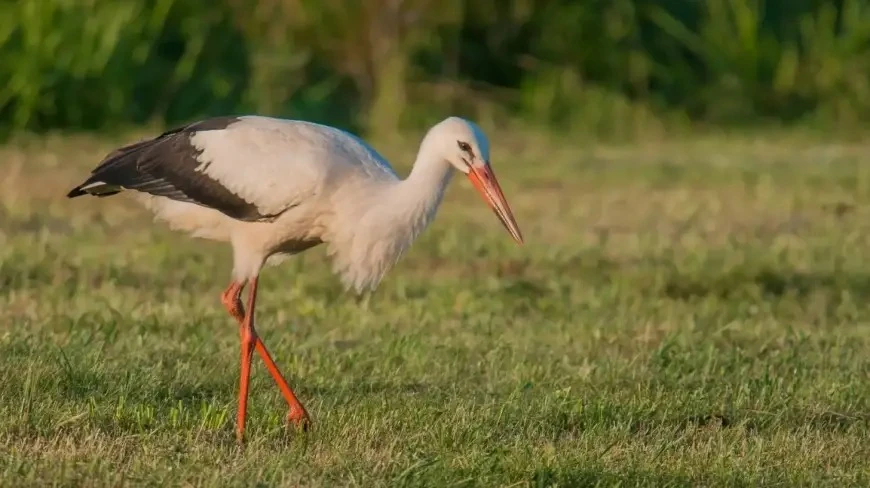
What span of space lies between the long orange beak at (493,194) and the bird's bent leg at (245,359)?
3.05 ft

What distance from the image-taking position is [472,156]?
559 centimetres

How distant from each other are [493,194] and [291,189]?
0.69 m

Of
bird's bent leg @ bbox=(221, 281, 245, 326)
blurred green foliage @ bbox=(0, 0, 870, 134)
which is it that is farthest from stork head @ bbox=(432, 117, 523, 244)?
blurred green foliage @ bbox=(0, 0, 870, 134)

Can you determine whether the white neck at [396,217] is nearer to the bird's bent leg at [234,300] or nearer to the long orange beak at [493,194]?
the long orange beak at [493,194]

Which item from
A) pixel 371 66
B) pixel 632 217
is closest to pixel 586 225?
pixel 632 217

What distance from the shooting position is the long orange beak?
5559mm

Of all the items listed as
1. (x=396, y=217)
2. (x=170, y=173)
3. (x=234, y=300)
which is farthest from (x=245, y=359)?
(x=170, y=173)

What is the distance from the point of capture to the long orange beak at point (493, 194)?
5559 mm

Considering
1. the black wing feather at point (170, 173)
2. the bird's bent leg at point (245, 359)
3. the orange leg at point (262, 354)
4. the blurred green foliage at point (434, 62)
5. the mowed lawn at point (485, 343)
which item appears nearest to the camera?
the mowed lawn at point (485, 343)

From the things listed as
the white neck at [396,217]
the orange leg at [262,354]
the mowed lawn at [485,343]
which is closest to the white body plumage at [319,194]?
the white neck at [396,217]

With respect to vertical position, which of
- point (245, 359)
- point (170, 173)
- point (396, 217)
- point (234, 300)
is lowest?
point (245, 359)

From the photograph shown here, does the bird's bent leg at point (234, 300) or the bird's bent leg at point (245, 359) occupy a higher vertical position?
the bird's bent leg at point (234, 300)

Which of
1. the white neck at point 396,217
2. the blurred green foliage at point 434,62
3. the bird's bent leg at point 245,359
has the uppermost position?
the blurred green foliage at point 434,62

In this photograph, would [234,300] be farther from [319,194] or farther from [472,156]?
[472,156]
